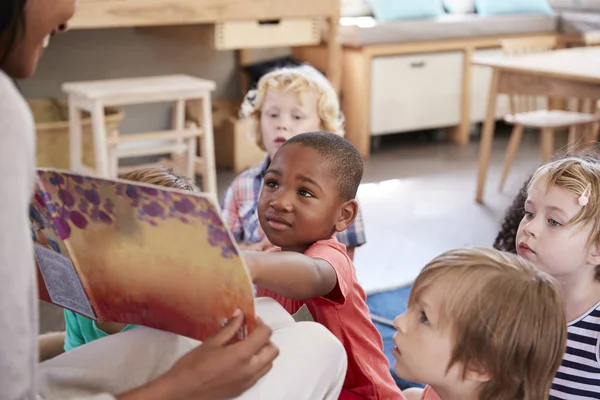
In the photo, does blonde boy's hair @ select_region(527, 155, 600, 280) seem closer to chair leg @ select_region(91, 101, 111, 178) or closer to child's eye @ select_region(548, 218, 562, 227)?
child's eye @ select_region(548, 218, 562, 227)

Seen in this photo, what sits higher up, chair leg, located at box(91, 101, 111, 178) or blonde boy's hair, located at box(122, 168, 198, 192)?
blonde boy's hair, located at box(122, 168, 198, 192)

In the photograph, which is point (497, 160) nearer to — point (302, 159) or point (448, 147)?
point (448, 147)

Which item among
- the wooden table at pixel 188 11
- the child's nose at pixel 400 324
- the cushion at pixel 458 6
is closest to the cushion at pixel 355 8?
the cushion at pixel 458 6

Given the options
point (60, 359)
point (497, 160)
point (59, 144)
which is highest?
point (60, 359)

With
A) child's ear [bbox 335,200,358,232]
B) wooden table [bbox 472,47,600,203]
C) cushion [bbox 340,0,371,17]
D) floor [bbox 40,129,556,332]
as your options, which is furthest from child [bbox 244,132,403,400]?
cushion [bbox 340,0,371,17]

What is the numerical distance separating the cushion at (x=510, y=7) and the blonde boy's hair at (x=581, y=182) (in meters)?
3.86

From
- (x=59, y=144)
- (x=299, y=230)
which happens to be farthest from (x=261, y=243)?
(x=59, y=144)

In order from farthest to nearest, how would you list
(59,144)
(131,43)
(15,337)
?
(131,43), (59,144), (15,337)

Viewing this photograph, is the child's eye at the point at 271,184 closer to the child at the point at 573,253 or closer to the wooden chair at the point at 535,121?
the child at the point at 573,253

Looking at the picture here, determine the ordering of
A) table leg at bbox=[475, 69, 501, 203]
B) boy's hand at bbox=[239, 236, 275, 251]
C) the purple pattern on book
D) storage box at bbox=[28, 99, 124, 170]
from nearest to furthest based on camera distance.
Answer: the purple pattern on book < boy's hand at bbox=[239, 236, 275, 251] < storage box at bbox=[28, 99, 124, 170] < table leg at bbox=[475, 69, 501, 203]

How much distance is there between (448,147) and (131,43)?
197 cm

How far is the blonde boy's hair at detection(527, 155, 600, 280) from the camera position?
1.52 metres

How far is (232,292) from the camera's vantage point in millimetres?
943

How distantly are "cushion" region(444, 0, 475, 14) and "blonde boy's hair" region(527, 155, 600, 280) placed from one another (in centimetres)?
389
